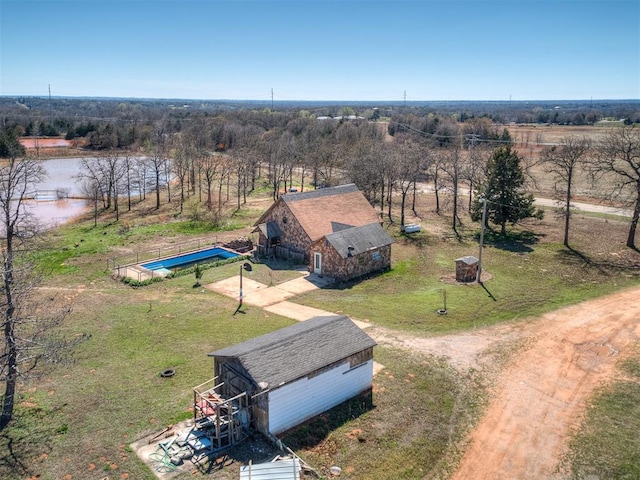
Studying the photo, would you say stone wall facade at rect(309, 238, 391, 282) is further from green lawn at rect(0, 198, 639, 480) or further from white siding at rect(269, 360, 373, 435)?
white siding at rect(269, 360, 373, 435)

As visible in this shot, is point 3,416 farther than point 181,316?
No

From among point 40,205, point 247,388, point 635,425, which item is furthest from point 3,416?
point 40,205

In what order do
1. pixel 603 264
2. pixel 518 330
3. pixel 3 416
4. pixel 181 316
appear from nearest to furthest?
pixel 3 416, pixel 518 330, pixel 181 316, pixel 603 264

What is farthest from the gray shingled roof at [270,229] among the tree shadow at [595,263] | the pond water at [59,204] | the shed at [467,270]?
the tree shadow at [595,263]

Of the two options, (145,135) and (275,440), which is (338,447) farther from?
(145,135)

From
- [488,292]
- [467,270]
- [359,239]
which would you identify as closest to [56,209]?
[359,239]

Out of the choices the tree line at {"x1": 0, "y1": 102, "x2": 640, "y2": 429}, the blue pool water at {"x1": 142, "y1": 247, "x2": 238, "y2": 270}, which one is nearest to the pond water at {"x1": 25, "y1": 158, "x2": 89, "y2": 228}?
the tree line at {"x1": 0, "y1": 102, "x2": 640, "y2": 429}

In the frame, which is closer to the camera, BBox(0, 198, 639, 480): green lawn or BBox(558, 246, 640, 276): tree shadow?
BBox(0, 198, 639, 480): green lawn

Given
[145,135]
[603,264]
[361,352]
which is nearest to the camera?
[361,352]
